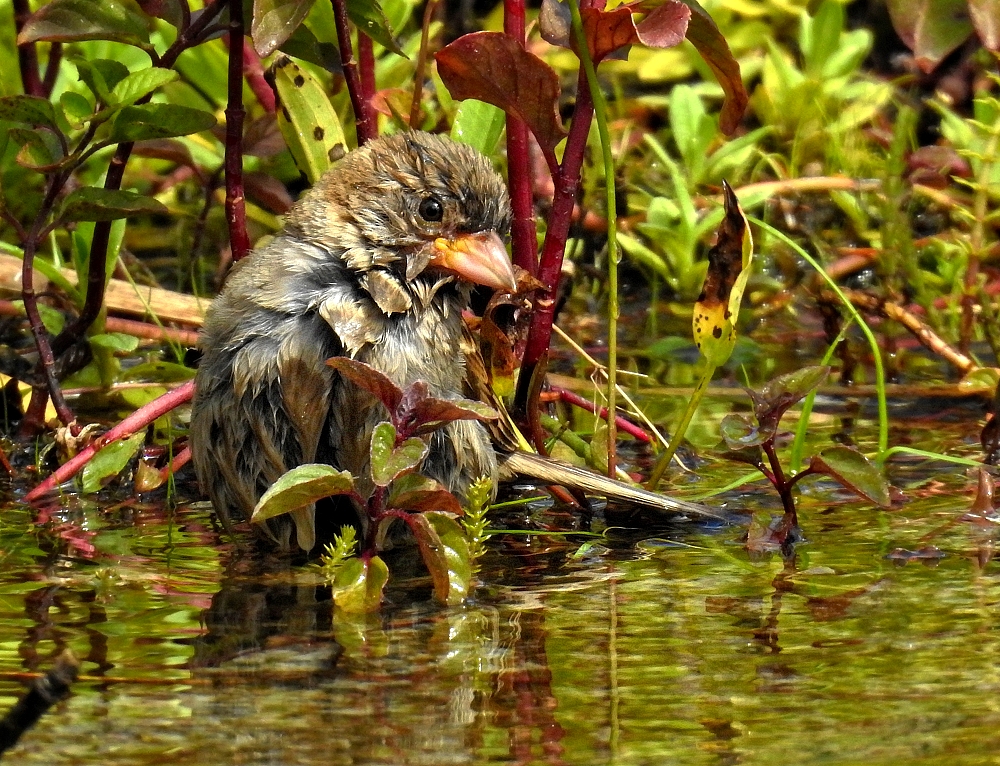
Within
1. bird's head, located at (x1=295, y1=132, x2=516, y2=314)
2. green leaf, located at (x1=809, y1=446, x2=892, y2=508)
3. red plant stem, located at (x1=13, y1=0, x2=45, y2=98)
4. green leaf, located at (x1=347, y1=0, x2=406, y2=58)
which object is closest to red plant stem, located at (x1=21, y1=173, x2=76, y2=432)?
bird's head, located at (x1=295, y1=132, x2=516, y2=314)

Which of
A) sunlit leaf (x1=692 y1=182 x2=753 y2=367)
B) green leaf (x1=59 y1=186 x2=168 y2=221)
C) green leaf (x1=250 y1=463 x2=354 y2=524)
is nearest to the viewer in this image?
green leaf (x1=250 y1=463 x2=354 y2=524)

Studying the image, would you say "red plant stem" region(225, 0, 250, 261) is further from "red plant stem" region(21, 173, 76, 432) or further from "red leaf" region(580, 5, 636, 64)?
"red leaf" region(580, 5, 636, 64)

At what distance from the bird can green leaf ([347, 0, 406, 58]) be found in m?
0.25

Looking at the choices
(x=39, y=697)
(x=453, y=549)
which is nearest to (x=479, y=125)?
(x=453, y=549)

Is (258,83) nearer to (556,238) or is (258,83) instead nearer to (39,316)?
(39,316)

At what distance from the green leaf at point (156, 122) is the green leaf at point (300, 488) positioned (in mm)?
957

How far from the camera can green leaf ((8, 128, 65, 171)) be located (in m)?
2.99

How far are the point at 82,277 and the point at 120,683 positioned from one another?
181 cm

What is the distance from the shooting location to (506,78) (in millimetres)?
2686

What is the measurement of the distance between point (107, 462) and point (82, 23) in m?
0.85

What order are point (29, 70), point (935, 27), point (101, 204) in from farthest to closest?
point (29, 70) → point (935, 27) → point (101, 204)

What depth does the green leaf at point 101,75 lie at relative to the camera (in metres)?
2.95

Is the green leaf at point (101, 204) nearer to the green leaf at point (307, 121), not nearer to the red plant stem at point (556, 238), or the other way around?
the green leaf at point (307, 121)

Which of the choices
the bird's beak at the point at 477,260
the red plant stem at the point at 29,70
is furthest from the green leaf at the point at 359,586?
the red plant stem at the point at 29,70
